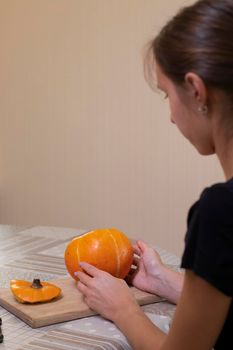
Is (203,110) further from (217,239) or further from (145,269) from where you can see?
(145,269)

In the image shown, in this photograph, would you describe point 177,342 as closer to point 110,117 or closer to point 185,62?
point 185,62

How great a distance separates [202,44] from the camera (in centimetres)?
83

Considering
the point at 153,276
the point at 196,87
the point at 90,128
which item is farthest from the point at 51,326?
the point at 90,128

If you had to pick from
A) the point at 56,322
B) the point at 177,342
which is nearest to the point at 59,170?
the point at 56,322

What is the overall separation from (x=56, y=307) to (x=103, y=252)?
0.53ft

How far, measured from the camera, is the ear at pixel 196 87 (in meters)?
0.83

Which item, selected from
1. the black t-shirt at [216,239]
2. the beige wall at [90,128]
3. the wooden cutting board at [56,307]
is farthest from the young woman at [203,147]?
the beige wall at [90,128]

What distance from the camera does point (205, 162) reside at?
2854 millimetres

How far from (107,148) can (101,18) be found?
748 mm

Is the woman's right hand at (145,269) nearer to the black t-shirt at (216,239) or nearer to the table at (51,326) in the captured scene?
the table at (51,326)

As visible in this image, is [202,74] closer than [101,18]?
Yes

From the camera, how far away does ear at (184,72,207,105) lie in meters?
0.83

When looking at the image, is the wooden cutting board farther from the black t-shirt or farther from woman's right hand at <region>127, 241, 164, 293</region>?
the black t-shirt

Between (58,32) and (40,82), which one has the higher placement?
(58,32)
